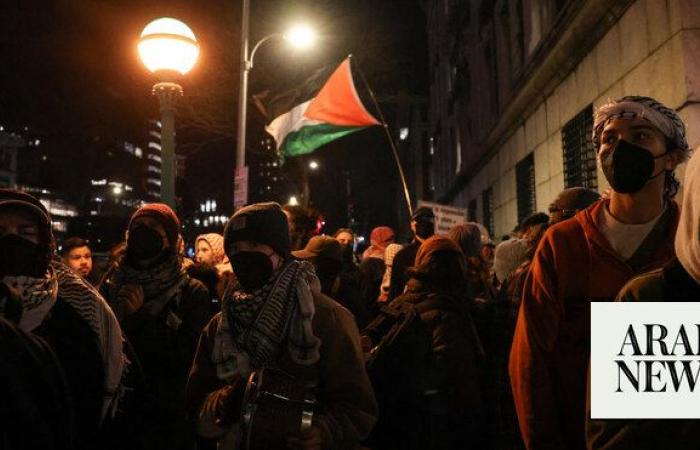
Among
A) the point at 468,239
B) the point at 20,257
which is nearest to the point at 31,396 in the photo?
the point at 20,257

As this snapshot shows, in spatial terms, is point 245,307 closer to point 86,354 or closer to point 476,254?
point 86,354

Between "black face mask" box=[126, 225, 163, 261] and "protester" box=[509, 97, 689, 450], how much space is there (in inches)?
111

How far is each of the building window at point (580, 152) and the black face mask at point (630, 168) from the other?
743 cm

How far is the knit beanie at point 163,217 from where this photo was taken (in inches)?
175

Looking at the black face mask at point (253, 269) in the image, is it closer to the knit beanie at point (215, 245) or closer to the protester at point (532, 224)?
A: the protester at point (532, 224)

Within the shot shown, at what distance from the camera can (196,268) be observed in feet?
17.4

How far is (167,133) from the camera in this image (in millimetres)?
7027

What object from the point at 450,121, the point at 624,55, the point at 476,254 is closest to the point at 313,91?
the point at 624,55


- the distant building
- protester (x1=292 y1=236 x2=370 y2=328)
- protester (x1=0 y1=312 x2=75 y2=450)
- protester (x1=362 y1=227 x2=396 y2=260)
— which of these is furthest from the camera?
protester (x1=362 y1=227 x2=396 y2=260)

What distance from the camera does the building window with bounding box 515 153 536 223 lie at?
14555mm

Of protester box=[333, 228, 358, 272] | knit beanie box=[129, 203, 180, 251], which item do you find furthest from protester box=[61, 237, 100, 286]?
knit beanie box=[129, 203, 180, 251]

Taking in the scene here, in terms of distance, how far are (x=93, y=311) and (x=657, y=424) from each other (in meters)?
2.41

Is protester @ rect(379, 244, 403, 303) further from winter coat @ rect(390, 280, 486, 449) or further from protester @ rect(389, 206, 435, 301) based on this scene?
winter coat @ rect(390, 280, 486, 449)

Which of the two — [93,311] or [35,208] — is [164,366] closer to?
[93,311]
